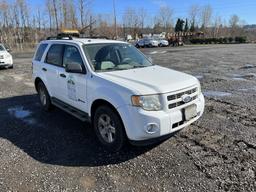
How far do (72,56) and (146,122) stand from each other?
237 centimetres

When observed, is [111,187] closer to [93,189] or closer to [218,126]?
[93,189]

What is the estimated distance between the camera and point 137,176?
11.7ft

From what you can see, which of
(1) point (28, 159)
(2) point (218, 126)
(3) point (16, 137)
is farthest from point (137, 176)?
(3) point (16, 137)

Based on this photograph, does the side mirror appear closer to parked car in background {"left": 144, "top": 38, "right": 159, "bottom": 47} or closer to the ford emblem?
the ford emblem

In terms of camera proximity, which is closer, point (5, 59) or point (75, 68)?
point (75, 68)

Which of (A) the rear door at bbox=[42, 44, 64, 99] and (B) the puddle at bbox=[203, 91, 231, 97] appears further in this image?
(B) the puddle at bbox=[203, 91, 231, 97]

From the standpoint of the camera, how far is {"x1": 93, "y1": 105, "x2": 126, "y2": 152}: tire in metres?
3.97

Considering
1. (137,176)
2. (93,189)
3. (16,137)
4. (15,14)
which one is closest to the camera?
(93,189)

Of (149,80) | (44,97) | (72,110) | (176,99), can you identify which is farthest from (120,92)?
(44,97)

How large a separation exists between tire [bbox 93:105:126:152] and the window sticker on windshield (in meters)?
0.85

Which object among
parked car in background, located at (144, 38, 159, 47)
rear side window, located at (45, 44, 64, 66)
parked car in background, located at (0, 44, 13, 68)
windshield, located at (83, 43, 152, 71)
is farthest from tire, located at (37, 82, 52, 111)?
parked car in background, located at (144, 38, 159, 47)

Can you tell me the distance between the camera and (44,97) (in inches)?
263

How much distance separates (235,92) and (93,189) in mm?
6196

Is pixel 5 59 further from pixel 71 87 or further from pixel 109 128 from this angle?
pixel 109 128
